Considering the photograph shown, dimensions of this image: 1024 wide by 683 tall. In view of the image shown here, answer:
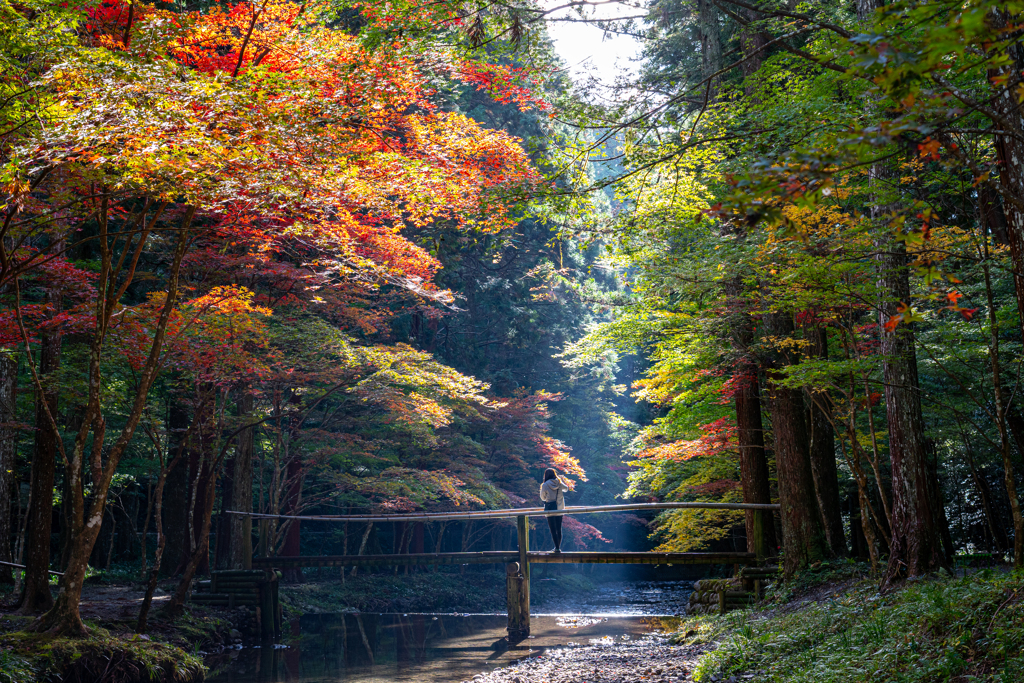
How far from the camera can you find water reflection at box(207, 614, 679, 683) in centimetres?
828

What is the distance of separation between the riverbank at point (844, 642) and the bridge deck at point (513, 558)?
119 centimetres

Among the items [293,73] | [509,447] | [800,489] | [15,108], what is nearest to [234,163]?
[15,108]

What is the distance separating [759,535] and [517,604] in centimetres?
413

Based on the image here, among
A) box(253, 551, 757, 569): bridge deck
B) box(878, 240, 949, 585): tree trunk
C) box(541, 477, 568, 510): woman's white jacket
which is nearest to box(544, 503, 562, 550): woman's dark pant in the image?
box(541, 477, 568, 510): woman's white jacket

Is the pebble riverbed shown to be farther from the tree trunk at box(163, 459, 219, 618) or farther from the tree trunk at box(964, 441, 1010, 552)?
the tree trunk at box(964, 441, 1010, 552)

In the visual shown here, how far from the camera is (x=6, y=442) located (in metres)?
10.4

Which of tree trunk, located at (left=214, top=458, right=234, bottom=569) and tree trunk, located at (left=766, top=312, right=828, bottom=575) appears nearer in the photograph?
tree trunk, located at (left=766, top=312, right=828, bottom=575)

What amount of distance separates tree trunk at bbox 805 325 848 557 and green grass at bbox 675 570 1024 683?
7.74ft

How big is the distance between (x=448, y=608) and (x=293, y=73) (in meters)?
13.7

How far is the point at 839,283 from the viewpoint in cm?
636

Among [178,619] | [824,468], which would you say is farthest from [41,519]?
[824,468]

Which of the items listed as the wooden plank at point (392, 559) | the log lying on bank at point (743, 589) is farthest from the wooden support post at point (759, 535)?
the wooden plank at point (392, 559)

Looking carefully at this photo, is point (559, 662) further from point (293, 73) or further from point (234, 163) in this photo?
point (293, 73)

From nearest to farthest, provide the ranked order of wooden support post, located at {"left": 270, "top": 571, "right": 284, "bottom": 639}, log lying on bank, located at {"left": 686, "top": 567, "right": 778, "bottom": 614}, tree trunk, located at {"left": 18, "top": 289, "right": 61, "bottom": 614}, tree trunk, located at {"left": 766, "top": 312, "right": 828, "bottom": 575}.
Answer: tree trunk, located at {"left": 18, "top": 289, "right": 61, "bottom": 614} → tree trunk, located at {"left": 766, "top": 312, "right": 828, "bottom": 575} → log lying on bank, located at {"left": 686, "top": 567, "right": 778, "bottom": 614} → wooden support post, located at {"left": 270, "top": 571, "right": 284, "bottom": 639}
